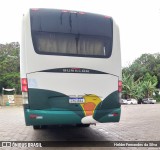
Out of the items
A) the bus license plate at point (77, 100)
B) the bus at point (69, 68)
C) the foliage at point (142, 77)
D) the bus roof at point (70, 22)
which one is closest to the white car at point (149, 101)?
the foliage at point (142, 77)

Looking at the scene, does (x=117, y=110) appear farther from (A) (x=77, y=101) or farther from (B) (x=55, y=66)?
(B) (x=55, y=66)

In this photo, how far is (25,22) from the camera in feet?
23.4

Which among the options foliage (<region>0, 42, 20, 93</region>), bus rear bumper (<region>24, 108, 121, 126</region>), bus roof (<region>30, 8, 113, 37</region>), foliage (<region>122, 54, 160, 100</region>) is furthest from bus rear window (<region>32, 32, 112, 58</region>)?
foliage (<region>122, 54, 160, 100</region>)

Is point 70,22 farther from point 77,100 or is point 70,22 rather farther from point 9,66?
point 9,66

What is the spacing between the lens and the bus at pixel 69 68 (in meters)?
6.96

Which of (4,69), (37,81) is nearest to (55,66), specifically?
(37,81)

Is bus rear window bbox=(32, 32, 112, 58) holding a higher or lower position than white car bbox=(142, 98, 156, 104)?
higher

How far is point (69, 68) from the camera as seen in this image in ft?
23.6

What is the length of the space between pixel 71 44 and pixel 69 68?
687 millimetres

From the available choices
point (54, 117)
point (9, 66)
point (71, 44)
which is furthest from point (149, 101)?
point (54, 117)

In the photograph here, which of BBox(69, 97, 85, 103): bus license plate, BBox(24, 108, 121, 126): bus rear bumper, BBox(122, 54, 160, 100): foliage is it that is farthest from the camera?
BBox(122, 54, 160, 100): foliage

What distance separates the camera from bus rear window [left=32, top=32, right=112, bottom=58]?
7.16 meters

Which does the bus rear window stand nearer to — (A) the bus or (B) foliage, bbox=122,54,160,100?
(A) the bus

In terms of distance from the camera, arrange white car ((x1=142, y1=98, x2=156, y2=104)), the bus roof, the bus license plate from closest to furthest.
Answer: the bus license plate, the bus roof, white car ((x1=142, y1=98, x2=156, y2=104))
